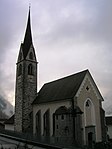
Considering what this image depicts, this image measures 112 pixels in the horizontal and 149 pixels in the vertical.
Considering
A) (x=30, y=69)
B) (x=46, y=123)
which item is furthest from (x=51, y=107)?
(x=30, y=69)

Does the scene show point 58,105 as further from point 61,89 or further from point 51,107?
point 61,89

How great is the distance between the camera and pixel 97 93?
125 feet

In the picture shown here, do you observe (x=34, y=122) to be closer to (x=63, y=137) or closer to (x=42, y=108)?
(x=42, y=108)

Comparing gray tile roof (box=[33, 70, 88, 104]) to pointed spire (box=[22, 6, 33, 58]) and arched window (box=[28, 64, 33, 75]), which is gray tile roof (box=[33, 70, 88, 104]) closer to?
arched window (box=[28, 64, 33, 75])

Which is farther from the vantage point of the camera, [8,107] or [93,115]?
[8,107]

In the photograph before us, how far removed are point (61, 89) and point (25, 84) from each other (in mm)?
8954

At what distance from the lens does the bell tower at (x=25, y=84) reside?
43.5m

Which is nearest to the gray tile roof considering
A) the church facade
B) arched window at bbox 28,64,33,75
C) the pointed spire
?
the church facade

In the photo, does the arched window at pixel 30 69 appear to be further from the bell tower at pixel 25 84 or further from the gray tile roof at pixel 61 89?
the gray tile roof at pixel 61 89

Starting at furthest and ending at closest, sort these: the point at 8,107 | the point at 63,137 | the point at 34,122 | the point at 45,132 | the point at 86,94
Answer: the point at 8,107 → the point at 34,122 → the point at 45,132 → the point at 86,94 → the point at 63,137

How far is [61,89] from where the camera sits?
39.6 m

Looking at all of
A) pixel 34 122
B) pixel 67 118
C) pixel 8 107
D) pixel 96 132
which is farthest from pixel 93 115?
pixel 8 107

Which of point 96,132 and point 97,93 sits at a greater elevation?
point 97,93

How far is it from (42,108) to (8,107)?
145 m
